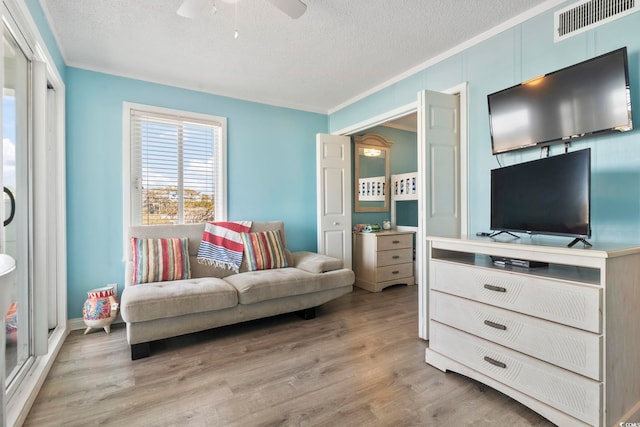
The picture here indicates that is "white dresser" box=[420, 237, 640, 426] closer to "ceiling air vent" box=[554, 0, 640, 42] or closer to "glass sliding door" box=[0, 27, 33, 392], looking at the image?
"ceiling air vent" box=[554, 0, 640, 42]

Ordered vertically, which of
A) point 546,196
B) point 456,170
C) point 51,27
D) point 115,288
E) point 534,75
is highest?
point 51,27

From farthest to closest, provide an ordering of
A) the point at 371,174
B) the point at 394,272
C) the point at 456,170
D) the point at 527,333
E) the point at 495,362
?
the point at 371,174, the point at 394,272, the point at 456,170, the point at 495,362, the point at 527,333

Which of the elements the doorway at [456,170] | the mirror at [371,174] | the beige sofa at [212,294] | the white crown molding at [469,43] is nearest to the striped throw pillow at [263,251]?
the beige sofa at [212,294]

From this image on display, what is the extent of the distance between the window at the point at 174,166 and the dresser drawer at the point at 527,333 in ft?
8.66

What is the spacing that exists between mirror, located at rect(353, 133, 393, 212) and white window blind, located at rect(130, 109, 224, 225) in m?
2.01

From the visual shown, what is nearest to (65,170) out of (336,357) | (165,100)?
(165,100)

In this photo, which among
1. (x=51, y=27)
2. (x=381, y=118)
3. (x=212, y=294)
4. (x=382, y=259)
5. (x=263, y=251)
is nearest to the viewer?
(x=51, y=27)

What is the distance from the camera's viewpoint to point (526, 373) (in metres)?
→ 1.58

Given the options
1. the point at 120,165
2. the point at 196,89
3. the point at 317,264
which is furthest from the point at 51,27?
the point at 317,264

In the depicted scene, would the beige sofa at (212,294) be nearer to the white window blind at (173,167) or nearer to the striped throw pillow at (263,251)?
the striped throw pillow at (263,251)

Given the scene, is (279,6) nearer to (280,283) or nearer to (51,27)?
(51,27)

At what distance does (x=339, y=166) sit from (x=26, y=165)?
3.06 metres

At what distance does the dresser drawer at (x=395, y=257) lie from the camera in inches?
160

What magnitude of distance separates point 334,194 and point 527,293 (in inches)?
107
